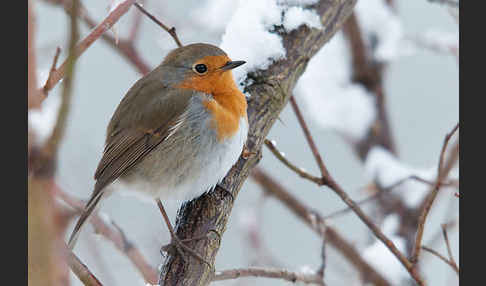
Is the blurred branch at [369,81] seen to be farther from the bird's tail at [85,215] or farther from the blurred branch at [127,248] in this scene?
the bird's tail at [85,215]

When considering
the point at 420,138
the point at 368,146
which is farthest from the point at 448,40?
the point at 420,138

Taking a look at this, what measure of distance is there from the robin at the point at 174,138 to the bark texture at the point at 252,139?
3.1 inches

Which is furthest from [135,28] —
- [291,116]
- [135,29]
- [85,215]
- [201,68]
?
[291,116]

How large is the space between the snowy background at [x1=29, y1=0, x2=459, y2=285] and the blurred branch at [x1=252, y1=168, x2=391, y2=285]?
7.4 inches

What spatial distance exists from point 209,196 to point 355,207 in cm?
56

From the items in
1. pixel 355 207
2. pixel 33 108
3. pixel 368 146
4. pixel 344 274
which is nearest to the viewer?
pixel 33 108

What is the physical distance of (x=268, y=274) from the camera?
194 cm

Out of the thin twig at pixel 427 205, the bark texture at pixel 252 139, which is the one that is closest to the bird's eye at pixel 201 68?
the bark texture at pixel 252 139

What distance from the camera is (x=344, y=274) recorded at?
3.38 metres

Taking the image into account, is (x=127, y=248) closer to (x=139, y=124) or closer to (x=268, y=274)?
(x=139, y=124)

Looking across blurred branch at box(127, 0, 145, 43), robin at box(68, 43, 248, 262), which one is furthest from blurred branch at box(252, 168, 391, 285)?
blurred branch at box(127, 0, 145, 43)

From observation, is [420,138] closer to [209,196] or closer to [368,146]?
[368,146]

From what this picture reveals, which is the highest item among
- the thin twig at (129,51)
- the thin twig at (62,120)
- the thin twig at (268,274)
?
the thin twig at (129,51)

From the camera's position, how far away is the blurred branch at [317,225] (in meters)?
2.72
